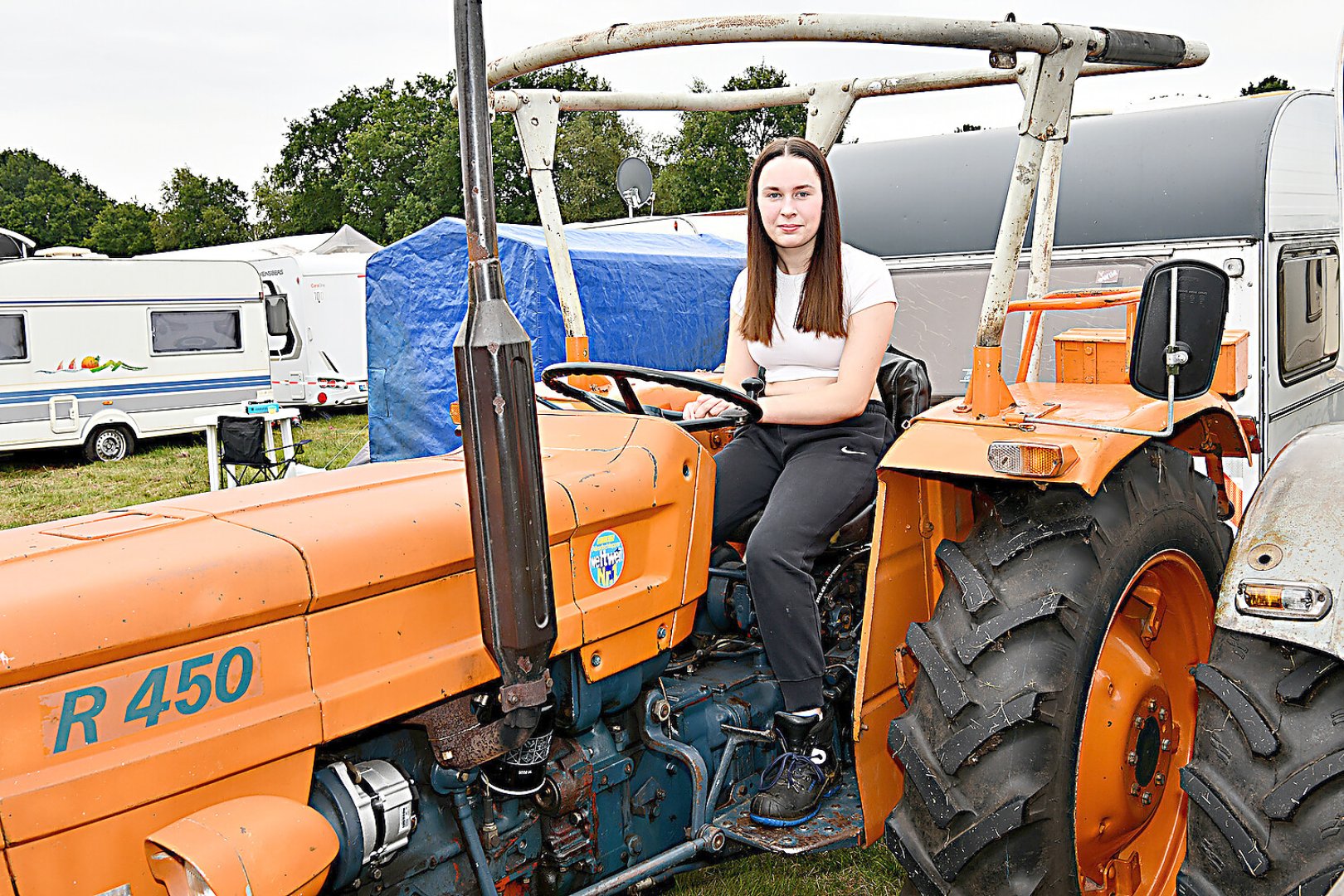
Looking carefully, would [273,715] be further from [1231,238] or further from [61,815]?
[1231,238]

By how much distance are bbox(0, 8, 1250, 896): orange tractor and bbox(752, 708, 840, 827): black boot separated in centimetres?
6

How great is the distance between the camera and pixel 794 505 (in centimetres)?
273

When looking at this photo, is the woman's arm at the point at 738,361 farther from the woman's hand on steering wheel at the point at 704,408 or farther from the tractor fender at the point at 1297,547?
the tractor fender at the point at 1297,547

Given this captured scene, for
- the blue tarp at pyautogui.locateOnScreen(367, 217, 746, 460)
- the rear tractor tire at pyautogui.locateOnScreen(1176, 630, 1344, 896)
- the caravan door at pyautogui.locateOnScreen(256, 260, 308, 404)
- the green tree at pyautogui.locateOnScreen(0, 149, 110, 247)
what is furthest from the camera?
the green tree at pyautogui.locateOnScreen(0, 149, 110, 247)

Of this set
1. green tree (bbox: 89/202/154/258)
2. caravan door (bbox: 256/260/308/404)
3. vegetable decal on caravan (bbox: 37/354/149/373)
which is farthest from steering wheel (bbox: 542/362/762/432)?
green tree (bbox: 89/202/154/258)

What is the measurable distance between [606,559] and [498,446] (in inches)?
30.2

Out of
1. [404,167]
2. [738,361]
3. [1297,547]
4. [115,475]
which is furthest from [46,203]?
[1297,547]

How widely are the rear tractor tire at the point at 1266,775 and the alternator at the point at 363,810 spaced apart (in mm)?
1453

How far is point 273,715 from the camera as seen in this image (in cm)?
191

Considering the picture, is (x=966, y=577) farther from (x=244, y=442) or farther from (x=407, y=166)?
(x=407, y=166)

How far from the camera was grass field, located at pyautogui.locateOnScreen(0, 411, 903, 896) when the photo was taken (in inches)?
128

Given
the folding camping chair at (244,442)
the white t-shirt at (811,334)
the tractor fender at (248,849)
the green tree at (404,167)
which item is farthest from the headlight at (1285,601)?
the green tree at (404,167)

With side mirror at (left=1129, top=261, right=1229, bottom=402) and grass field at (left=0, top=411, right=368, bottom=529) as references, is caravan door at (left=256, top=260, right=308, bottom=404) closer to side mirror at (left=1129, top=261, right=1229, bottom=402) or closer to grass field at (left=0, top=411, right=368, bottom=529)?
grass field at (left=0, top=411, right=368, bottom=529)

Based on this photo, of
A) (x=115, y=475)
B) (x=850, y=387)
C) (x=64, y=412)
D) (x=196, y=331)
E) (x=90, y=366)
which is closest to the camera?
(x=850, y=387)
